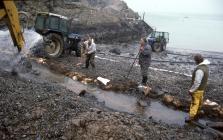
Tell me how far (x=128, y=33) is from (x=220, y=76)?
73.6ft

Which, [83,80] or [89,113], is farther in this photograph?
[83,80]

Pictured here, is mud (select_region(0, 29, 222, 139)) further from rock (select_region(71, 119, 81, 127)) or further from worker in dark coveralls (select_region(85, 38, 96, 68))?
worker in dark coveralls (select_region(85, 38, 96, 68))

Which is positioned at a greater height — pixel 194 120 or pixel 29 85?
pixel 29 85

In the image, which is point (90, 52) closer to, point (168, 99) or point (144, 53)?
point (144, 53)

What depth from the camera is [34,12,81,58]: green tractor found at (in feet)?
62.1

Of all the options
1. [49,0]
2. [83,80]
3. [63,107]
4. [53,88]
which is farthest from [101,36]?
[63,107]

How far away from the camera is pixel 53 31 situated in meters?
19.2

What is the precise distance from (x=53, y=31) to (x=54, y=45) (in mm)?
788

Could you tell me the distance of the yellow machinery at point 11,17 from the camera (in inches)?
277

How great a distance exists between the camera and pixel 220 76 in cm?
2256

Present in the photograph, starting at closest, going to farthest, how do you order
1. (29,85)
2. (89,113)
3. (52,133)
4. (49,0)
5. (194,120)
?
1. (52,133)
2. (89,113)
3. (194,120)
4. (29,85)
5. (49,0)

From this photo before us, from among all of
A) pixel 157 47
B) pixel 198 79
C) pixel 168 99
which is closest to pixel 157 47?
pixel 157 47

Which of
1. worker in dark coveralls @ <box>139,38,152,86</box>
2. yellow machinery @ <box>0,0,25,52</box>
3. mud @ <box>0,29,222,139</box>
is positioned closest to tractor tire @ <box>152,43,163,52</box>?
mud @ <box>0,29,222,139</box>

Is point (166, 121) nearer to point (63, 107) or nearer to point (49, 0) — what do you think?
point (63, 107)
